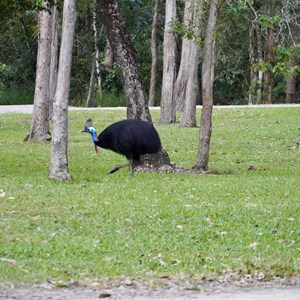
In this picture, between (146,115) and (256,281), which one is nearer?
(256,281)

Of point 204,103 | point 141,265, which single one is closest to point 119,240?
point 141,265

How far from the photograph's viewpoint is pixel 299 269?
9602 mm

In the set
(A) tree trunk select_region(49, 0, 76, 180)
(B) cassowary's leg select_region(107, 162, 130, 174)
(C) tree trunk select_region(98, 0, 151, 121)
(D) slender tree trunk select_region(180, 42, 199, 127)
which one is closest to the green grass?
(B) cassowary's leg select_region(107, 162, 130, 174)

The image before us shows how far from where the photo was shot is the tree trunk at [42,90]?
25.9 m

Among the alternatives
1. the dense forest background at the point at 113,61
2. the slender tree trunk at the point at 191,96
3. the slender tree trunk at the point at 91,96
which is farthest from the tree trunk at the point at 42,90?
the slender tree trunk at the point at 91,96

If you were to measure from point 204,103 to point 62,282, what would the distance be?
997 cm

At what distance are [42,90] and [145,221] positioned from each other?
14600 millimetres

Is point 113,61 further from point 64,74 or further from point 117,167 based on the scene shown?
point 64,74

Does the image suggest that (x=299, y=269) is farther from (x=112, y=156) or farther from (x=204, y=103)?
(x=112, y=156)

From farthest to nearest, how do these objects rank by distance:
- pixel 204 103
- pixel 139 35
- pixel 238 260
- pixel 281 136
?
pixel 139 35, pixel 281 136, pixel 204 103, pixel 238 260

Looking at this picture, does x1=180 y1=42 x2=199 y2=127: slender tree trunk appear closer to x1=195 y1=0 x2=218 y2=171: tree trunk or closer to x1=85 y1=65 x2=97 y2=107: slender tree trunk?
x1=195 y1=0 x2=218 y2=171: tree trunk

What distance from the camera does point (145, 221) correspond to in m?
12.0

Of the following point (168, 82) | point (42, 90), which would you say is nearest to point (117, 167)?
point (42, 90)

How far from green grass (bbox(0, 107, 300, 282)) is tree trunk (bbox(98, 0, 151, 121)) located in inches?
58.6
